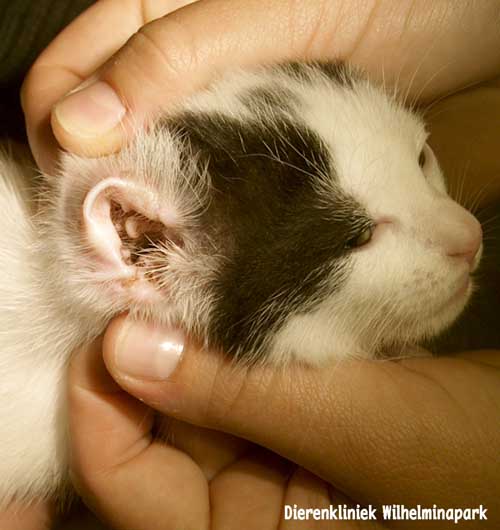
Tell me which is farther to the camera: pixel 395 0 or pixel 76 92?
pixel 395 0

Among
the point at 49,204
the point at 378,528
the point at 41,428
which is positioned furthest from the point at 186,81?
the point at 378,528

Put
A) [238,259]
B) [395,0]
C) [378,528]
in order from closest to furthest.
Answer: [238,259]
[378,528]
[395,0]

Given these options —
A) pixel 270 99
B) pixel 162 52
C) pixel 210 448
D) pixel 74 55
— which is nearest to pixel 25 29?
pixel 74 55

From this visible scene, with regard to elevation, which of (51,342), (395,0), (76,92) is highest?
(395,0)

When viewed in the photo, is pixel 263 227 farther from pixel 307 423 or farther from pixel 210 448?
pixel 210 448

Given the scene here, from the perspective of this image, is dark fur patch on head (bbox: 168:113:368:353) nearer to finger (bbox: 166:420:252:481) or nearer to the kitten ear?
the kitten ear

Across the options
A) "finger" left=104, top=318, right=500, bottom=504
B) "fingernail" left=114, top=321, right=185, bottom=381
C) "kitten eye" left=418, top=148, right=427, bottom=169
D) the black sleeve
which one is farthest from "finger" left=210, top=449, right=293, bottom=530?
the black sleeve

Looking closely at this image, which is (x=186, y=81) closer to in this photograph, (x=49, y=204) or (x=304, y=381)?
(x=49, y=204)
